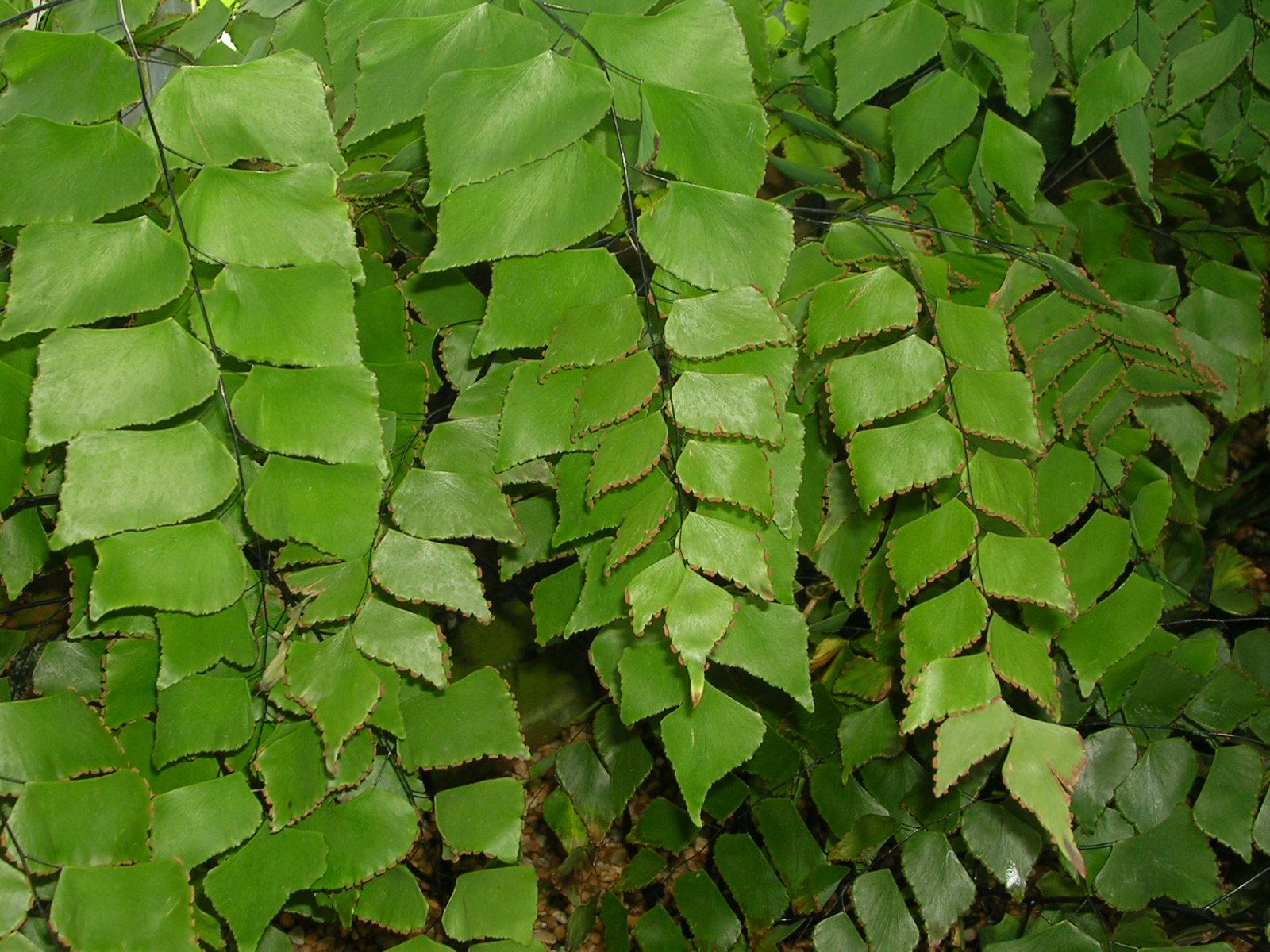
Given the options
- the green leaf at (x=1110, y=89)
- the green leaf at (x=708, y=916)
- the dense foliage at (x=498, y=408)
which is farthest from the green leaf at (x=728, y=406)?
the green leaf at (x=708, y=916)

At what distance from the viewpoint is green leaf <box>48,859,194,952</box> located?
55cm

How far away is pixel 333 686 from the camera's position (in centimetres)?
61

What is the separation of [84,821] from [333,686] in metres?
0.16

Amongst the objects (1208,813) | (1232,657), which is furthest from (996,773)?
(1232,657)

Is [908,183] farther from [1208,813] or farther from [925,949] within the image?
[925,949]

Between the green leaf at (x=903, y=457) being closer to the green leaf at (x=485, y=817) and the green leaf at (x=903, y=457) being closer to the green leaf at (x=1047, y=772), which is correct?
the green leaf at (x=1047, y=772)

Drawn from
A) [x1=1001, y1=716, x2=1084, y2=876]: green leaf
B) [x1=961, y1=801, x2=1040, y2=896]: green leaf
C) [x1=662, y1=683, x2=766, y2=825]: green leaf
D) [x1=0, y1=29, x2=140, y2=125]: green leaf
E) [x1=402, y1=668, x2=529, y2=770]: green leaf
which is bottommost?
[x1=961, y1=801, x2=1040, y2=896]: green leaf

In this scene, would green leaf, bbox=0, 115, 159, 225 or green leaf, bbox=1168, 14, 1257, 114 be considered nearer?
green leaf, bbox=0, 115, 159, 225

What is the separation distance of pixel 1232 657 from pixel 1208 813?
0.20 m

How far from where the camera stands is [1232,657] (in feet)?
3.47

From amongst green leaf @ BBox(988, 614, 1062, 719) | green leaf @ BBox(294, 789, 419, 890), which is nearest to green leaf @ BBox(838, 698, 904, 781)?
green leaf @ BBox(988, 614, 1062, 719)

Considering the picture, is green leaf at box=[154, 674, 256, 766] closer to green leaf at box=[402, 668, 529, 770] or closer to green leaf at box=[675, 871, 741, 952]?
green leaf at box=[402, 668, 529, 770]

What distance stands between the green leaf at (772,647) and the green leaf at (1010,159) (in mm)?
416

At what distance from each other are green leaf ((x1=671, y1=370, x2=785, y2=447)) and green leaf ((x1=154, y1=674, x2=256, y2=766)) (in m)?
0.34
